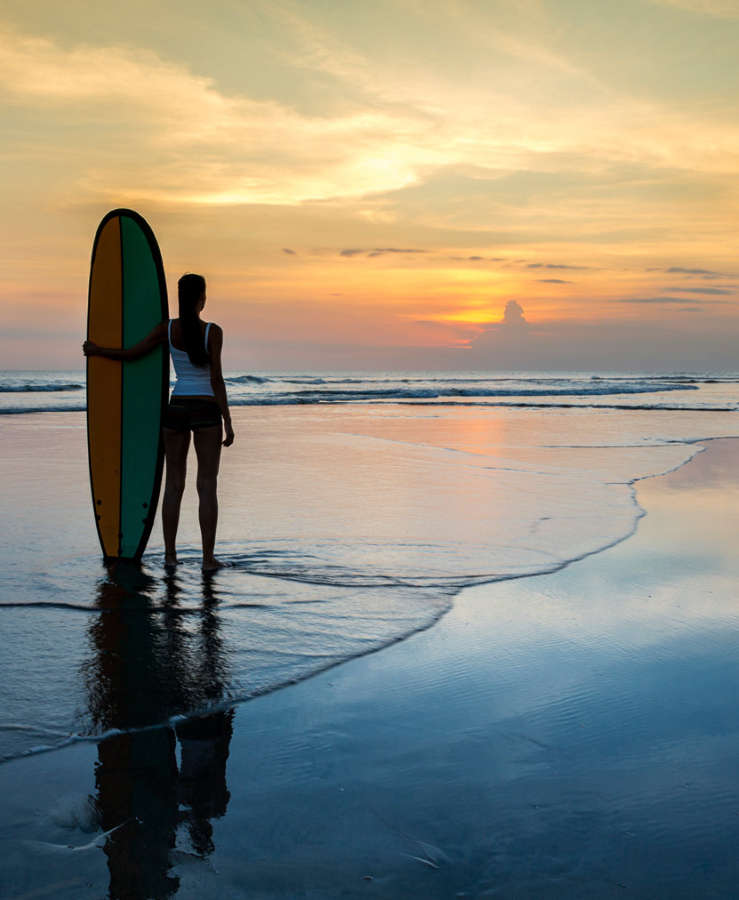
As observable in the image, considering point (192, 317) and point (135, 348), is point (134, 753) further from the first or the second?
point (135, 348)

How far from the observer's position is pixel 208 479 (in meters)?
4.81

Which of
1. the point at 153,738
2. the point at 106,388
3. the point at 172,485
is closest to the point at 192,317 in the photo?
the point at 106,388

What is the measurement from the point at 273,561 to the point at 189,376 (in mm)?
1229

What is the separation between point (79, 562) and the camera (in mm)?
4832

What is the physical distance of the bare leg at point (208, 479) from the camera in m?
4.69

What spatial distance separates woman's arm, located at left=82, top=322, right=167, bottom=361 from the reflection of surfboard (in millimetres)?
39

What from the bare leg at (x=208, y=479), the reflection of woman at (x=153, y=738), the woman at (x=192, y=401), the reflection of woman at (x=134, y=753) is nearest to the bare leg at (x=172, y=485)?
the woman at (x=192, y=401)

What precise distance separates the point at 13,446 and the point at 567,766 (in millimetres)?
10583

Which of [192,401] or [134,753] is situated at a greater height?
[192,401]

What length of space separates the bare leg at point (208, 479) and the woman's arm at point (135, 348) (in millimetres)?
582

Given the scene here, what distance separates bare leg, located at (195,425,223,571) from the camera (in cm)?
469

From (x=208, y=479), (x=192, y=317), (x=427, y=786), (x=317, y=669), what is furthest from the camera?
(x=208, y=479)

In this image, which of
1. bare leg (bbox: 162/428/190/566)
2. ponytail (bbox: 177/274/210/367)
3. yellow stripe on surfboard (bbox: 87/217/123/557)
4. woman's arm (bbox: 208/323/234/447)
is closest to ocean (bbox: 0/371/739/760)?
bare leg (bbox: 162/428/190/566)

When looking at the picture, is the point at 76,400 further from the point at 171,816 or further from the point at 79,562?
the point at 171,816
